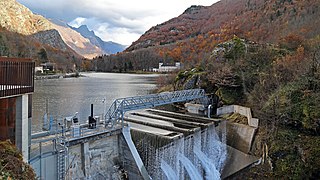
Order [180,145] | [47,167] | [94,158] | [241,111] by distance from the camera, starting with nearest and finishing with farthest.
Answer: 1. [47,167]
2. [94,158]
3. [180,145]
4. [241,111]

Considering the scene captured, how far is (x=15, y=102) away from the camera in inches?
385

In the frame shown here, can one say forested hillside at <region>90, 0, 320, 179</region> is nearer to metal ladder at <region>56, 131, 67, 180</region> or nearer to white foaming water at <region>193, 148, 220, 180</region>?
white foaming water at <region>193, 148, 220, 180</region>

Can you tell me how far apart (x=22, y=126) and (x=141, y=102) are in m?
8.93

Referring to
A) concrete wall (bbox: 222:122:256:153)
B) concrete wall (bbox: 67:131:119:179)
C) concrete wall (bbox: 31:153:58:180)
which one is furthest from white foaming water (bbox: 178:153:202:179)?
concrete wall (bbox: 31:153:58:180)

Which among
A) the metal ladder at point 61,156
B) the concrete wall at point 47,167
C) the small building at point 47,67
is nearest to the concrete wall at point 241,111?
the metal ladder at point 61,156

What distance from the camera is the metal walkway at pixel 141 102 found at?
15.0 m

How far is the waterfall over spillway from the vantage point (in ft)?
48.9

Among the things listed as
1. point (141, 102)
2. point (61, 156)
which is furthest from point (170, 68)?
point (61, 156)

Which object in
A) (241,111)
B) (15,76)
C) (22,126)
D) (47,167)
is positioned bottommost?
(47,167)

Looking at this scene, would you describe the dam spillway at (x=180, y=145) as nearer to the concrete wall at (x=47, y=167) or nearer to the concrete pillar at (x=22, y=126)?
the concrete wall at (x=47, y=167)

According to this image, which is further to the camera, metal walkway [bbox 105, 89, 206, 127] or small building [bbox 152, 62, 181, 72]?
small building [bbox 152, 62, 181, 72]

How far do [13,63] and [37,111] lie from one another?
19861 mm

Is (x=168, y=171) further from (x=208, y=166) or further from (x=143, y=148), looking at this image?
(x=208, y=166)

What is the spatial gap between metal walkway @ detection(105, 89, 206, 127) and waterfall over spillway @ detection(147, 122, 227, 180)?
2.95 metres
